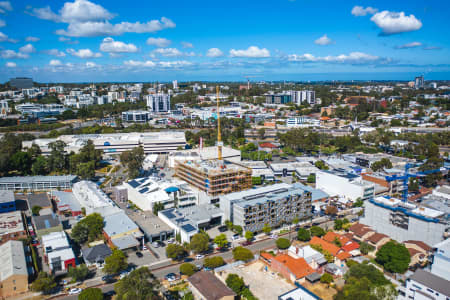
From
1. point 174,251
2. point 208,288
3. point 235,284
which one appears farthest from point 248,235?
point 208,288

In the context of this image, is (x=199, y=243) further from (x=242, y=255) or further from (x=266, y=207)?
A: (x=266, y=207)

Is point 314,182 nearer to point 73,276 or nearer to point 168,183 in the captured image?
point 168,183

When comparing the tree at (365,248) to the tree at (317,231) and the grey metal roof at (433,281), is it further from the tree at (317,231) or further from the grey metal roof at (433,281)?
the grey metal roof at (433,281)

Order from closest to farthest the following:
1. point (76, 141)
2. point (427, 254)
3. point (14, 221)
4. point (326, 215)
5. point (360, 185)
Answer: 1. point (427, 254)
2. point (14, 221)
3. point (326, 215)
4. point (360, 185)
5. point (76, 141)

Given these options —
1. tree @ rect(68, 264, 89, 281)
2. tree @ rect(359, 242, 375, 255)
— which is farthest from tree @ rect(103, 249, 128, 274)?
tree @ rect(359, 242, 375, 255)

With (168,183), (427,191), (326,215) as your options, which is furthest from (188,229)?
(427,191)

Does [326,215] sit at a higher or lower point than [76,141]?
lower
